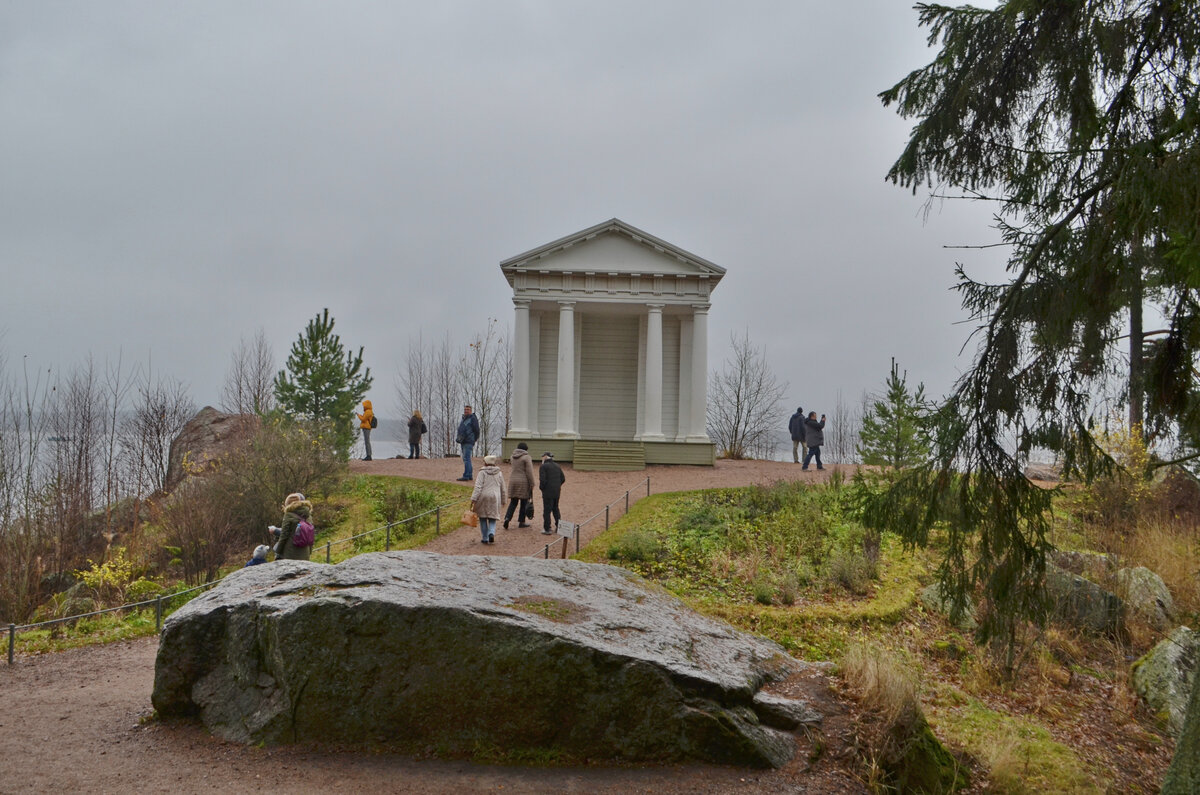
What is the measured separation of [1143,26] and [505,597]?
272 inches

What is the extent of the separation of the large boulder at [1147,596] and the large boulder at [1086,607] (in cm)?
23

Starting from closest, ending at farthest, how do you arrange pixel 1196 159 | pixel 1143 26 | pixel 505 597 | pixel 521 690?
pixel 1196 159, pixel 1143 26, pixel 521 690, pixel 505 597

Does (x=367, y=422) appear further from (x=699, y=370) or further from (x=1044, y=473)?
(x=1044, y=473)

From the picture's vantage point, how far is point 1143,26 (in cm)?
587

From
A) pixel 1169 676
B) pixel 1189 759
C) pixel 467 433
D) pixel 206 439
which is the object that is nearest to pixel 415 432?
pixel 206 439

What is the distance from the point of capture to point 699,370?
89.6ft

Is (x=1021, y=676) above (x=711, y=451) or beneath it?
beneath

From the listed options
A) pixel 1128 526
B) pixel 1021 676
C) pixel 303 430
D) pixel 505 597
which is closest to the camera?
pixel 505 597

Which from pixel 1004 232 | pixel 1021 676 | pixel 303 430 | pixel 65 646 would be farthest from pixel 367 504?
pixel 1004 232

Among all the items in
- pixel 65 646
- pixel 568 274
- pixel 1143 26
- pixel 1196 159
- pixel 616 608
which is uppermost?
pixel 568 274

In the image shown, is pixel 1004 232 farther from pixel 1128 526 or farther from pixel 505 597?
pixel 1128 526

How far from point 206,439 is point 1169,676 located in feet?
76.0

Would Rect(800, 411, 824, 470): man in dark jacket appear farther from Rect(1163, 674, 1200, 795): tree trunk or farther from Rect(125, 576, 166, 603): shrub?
Rect(1163, 674, 1200, 795): tree trunk

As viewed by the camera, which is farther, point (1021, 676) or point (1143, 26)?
point (1021, 676)
